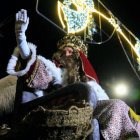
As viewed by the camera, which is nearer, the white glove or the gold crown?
the white glove

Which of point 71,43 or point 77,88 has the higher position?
point 71,43

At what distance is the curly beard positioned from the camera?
3.46m

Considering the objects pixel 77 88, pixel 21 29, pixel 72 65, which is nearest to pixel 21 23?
pixel 21 29

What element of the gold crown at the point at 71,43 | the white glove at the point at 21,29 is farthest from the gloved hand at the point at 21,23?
the gold crown at the point at 71,43

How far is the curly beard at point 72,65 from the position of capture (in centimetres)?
346

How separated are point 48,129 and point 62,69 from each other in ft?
3.74

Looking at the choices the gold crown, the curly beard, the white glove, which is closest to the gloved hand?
the white glove

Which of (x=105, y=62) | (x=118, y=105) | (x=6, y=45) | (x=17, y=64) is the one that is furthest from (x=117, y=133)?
(x=105, y=62)

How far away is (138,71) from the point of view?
7426mm

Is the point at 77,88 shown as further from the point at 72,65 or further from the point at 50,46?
the point at 50,46

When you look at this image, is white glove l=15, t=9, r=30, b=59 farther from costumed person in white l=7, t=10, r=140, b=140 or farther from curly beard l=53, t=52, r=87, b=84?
curly beard l=53, t=52, r=87, b=84

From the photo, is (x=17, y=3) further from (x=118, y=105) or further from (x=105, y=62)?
(x=118, y=105)

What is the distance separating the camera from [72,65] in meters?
3.54

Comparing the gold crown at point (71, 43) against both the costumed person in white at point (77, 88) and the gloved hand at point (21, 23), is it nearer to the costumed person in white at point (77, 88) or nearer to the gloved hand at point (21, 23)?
the costumed person in white at point (77, 88)
